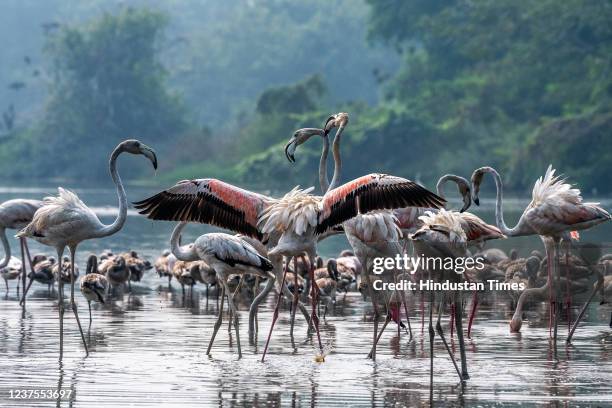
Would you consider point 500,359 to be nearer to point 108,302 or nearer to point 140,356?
point 140,356

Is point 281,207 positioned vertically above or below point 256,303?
above

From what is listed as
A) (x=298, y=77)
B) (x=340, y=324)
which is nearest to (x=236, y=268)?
(x=340, y=324)

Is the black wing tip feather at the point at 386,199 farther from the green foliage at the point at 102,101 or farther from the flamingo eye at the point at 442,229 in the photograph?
the green foliage at the point at 102,101

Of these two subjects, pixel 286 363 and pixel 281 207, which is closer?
pixel 286 363

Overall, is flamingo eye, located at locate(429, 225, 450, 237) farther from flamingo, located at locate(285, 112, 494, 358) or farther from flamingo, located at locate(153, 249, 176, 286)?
flamingo, located at locate(153, 249, 176, 286)

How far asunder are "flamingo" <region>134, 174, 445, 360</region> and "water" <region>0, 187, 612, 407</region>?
74 cm

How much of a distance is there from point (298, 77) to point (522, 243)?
78.1 metres

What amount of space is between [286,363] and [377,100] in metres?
92.8

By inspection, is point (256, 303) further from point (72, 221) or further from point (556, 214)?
point (556, 214)

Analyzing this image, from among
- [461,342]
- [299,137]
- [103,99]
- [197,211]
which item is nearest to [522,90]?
[103,99]

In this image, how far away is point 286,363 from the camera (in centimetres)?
1148

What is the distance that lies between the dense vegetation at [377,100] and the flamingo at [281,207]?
1707 inches

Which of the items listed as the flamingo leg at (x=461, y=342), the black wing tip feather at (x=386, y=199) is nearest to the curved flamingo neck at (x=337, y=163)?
the black wing tip feather at (x=386, y=199)

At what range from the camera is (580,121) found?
54719 mm
